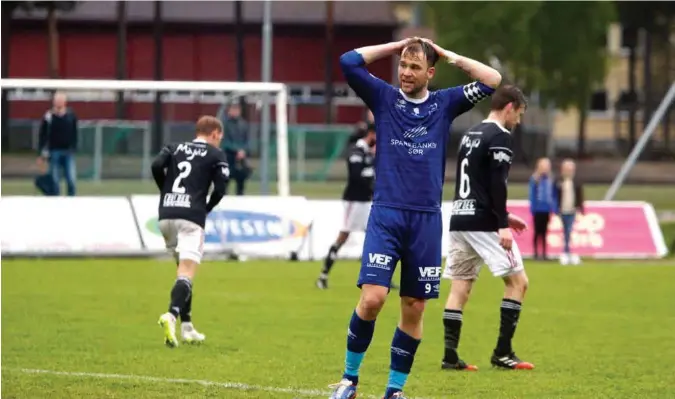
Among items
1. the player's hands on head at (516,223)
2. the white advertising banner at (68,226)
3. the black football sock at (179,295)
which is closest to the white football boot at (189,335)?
the black football sock at (179,295)

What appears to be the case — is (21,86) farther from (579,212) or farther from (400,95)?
(400,95)

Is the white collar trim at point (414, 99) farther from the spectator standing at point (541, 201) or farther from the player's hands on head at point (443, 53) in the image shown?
the spectator standing at point (541, 201)

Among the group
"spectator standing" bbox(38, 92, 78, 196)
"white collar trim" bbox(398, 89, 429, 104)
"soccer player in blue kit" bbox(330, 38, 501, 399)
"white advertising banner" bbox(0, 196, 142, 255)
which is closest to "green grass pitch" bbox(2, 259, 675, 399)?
"soccer player in blue kit" bbox(330, 38, 501, 399)

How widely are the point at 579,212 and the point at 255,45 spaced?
2994cm

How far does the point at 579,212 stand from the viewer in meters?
25.3

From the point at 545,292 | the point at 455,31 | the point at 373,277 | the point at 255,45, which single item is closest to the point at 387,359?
the point at 373,277

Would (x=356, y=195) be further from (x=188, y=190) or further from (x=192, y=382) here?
(x=192, y=382)

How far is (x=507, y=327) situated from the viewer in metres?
11.3

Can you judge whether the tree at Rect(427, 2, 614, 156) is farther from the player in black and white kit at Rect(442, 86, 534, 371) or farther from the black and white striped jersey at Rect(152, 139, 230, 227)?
the player in black and white kit at Rect(442, 86, 534, 371)

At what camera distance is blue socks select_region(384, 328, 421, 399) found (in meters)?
8.89

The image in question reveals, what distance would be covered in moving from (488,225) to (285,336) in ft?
9.52

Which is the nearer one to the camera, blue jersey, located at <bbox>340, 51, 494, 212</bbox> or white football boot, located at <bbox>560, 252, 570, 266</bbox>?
blue jersey, located at <bbox>340, 51, 494, 212</bbox>

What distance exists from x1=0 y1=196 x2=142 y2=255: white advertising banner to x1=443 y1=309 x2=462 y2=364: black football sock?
1246cm

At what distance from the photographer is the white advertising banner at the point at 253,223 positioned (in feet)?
75.9
